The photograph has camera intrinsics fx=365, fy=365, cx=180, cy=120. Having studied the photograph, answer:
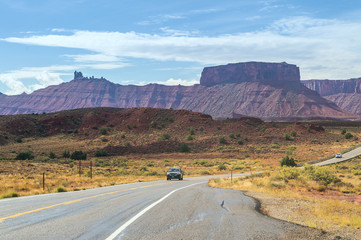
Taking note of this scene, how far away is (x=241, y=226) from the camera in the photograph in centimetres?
876

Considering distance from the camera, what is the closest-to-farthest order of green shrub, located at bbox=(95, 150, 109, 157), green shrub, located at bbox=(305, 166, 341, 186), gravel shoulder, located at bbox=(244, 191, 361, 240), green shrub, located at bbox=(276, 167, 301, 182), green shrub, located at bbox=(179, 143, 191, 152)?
1. gravel shoulder, located at bbox=(244, 191, 361, 240)
2. green shrub, located at bbox=(305, 166, 341, 186)
3. green shrub, located at bbox=(276, 167, 301, 182)
4. green shrub, located at bbox=(95, 150, 109, 157)
5. green shrub, located at bbox=(179, 143, 191, 152)

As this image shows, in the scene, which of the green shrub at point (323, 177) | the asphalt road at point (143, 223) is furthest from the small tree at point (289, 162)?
the asphalt road at point (143, 223)

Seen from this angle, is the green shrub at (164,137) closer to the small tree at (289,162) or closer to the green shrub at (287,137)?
the green shrub at (287,137)

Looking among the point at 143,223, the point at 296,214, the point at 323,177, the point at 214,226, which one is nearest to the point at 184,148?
the point at 323,177

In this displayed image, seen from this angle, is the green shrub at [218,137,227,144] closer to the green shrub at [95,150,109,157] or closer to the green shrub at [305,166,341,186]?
the green shrub at [95,150,109,157]

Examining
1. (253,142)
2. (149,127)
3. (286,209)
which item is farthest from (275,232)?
(149,127)

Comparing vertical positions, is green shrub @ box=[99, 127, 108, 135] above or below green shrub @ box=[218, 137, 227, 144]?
above

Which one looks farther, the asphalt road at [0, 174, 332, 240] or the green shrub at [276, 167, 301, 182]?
the green shrub at [276, 167, 301, 182]

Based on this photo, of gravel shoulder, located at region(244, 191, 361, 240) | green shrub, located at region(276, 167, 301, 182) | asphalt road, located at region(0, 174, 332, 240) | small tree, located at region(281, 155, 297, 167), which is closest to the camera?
asphalt road, located at region(0, 174, 332, 240)

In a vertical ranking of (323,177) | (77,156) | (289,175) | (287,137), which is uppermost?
(323,177)

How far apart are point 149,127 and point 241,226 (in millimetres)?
93603

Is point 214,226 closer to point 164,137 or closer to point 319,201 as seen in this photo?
point 319,201

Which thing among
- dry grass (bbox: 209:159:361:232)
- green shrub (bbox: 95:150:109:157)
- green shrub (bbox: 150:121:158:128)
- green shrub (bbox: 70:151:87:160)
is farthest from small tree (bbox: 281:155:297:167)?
green shrub (bbox: 150:121:158:128)

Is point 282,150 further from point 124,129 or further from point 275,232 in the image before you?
point 275,232
